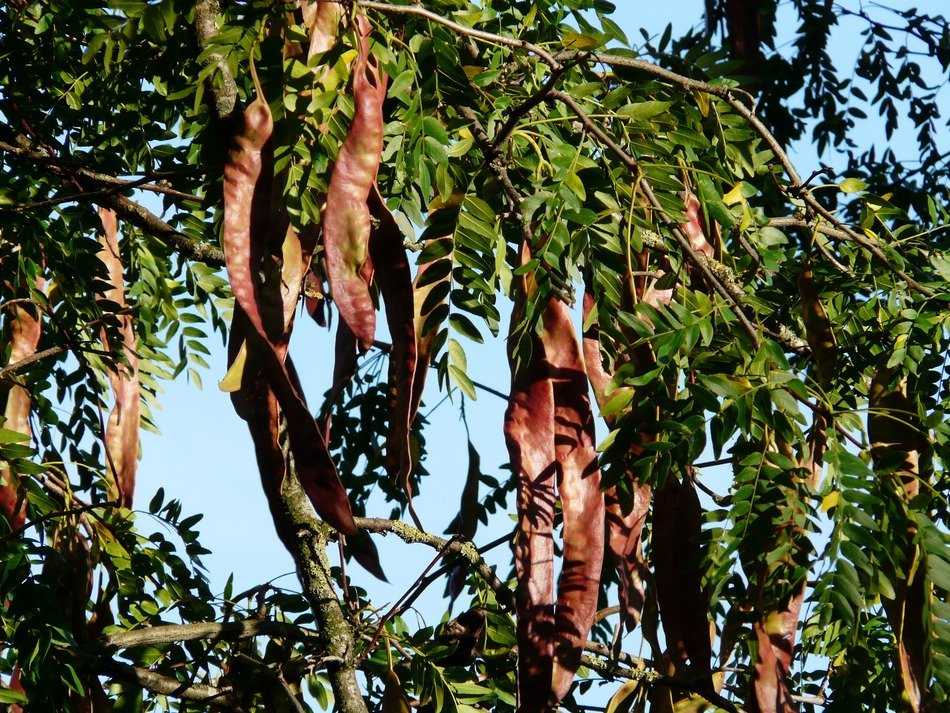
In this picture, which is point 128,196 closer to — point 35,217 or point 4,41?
point 35,217

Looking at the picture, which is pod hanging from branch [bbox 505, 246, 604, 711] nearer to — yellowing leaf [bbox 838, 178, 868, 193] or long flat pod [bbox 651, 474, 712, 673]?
long flat pod [bbox 651, 474, 712, 673]

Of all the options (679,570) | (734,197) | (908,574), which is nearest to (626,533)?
(679,570)

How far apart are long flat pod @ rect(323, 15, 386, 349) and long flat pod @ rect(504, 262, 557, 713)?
28cm

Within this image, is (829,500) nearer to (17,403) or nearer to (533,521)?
(533,521)

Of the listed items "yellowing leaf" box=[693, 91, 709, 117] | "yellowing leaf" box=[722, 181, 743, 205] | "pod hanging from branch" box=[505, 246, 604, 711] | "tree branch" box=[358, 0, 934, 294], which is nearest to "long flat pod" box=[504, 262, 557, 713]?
"pod hanging from branch" box=[505, 246, 604, 711]

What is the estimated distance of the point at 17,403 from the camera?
2.44 m

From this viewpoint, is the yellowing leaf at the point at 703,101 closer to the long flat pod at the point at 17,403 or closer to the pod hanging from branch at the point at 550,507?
the pod hanging from branch at the point at 550,507

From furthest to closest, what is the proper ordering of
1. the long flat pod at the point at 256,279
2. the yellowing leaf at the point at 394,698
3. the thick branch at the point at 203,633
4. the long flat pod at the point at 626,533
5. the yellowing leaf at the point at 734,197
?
the thick branch at the point at 203,633 → the yellowing leaf at the point at 394,698 → the yellowing leaf at the point at 734,197 → the long flat pod at the point at 626,533 → the long flat pod at the point at 256,279

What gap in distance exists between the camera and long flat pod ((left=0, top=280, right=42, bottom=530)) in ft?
7.17

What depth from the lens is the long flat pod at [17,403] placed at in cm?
219

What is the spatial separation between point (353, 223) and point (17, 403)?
1313mm

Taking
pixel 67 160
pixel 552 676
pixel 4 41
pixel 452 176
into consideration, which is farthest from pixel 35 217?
pixel 552 676

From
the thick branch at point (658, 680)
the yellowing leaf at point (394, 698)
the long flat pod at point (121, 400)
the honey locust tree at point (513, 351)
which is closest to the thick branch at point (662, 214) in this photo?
the honey locust tree at point (513, 351)

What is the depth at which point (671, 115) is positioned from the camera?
1.98m
